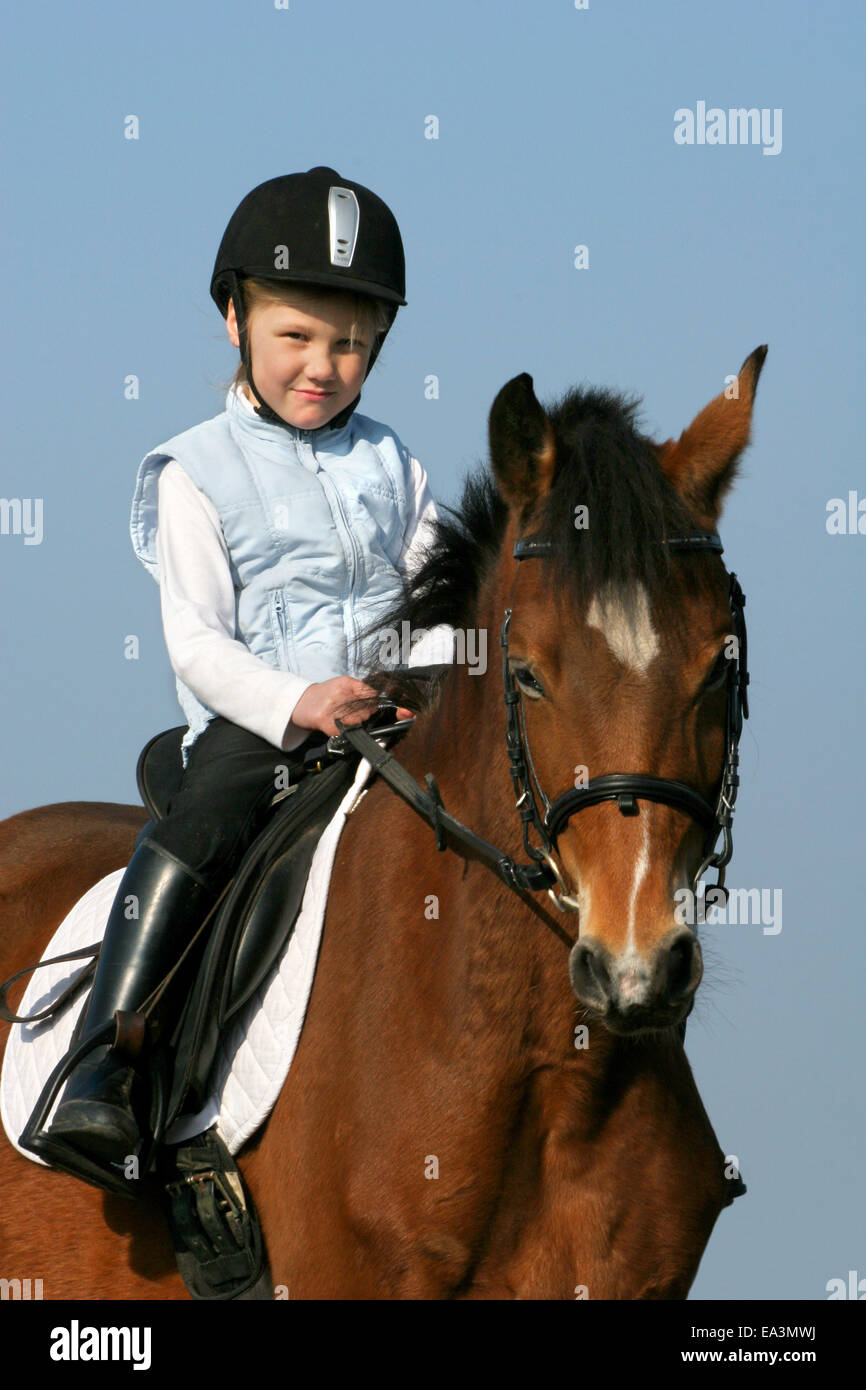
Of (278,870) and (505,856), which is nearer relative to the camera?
(505,856)

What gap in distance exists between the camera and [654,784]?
12.8 feet

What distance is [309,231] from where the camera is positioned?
18.6 ft

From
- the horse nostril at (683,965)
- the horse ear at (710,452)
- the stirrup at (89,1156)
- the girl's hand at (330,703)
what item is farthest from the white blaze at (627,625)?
the stirrup at (89,1156)

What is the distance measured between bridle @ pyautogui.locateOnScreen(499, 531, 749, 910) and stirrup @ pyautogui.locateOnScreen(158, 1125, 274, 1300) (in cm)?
134

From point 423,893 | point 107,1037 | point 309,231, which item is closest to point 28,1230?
point 107,1037

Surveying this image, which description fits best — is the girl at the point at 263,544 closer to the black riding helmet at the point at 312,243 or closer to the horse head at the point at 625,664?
the black riding helmet at the point at 312,243

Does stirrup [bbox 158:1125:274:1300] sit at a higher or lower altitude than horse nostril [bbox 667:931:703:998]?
lower

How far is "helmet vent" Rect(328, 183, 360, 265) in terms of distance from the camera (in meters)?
5.63

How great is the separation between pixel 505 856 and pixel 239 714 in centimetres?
120

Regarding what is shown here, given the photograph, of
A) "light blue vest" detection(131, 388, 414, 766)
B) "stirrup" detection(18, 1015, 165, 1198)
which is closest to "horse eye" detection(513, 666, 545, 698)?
"light blue vest" detection(131, 388, 414, 766)

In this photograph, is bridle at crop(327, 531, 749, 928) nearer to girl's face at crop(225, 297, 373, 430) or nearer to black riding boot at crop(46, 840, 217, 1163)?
black riding boot at crop(46, 840, 217, 1163)

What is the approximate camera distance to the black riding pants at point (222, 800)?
5.17 m

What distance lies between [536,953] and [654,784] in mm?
724
